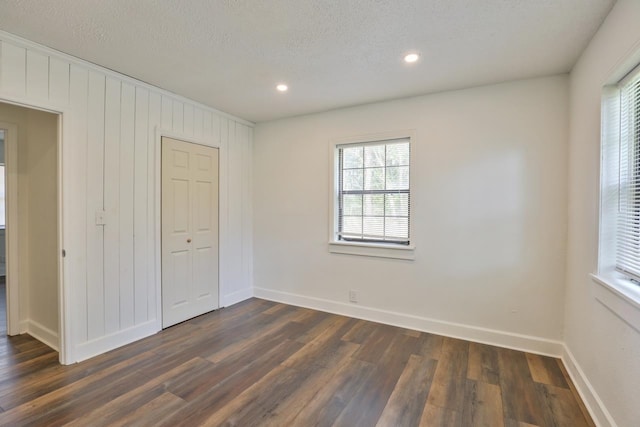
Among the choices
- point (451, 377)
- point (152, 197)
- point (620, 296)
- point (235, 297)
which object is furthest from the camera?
point (235, 297)

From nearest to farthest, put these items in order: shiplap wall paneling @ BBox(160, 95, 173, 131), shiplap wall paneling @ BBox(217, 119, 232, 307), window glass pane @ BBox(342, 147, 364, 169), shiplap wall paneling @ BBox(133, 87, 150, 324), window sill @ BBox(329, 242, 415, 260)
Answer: shiplap wall paneling @ BBox(133, 87, 150, 324), shiplap wall paneling @ BBox(160, 95, 173, 131), window sill @ BBox(329, 242, 415, 260), window glass pane @ BBox(342, 147, 364, 169), shiplap wall paneling @ BBox(217, 119, 232, 307)

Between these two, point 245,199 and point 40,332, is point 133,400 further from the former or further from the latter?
point 245,199

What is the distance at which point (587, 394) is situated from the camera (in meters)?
2.01

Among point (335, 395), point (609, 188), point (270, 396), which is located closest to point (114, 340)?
point (270, 396)

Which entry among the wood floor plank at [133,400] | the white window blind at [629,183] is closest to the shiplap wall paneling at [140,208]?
the wood floor plank at [133,400]

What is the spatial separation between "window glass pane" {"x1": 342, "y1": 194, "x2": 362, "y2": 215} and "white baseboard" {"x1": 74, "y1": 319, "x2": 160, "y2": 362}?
2.46 metres

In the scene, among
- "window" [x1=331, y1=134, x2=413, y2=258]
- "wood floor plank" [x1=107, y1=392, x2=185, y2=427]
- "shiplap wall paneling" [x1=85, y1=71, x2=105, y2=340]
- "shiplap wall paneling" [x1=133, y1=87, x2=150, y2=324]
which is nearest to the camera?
"wood floor plank" [x1=107, y1=392, x2=185, y2=427]

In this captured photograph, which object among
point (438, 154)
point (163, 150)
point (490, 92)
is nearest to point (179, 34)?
point (163, 150)

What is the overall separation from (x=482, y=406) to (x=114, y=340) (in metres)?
3.09

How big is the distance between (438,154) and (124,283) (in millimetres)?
3379

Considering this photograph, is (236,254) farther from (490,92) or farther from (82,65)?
(490,92)

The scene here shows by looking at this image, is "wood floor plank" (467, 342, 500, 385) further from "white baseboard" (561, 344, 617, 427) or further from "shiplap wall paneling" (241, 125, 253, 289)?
"shiplap wall paneling" (241, 125, 253, 289)

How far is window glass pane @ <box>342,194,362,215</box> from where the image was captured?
12.1 ft

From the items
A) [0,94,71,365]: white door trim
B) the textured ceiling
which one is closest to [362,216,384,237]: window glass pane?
the textured ceiling
